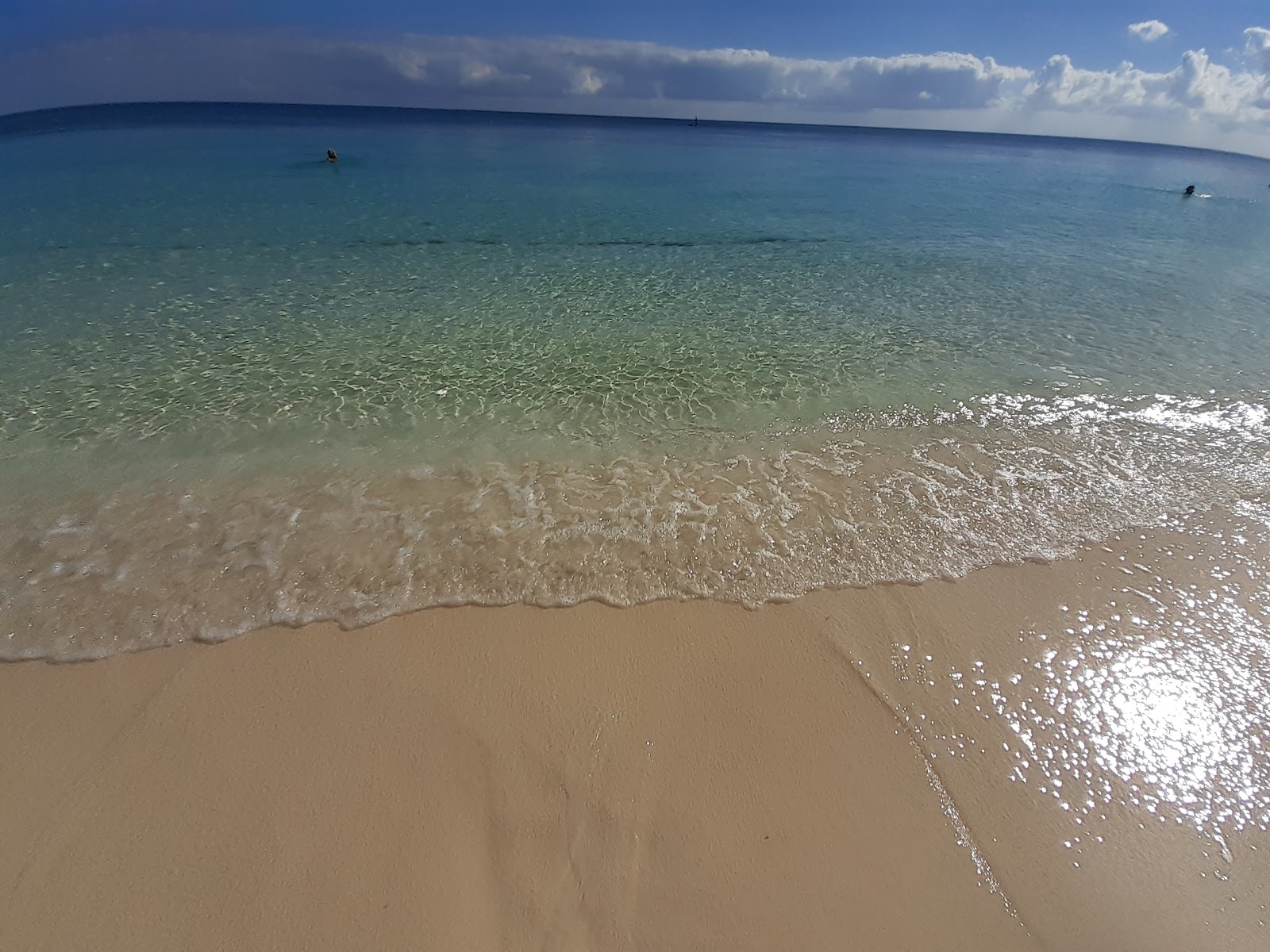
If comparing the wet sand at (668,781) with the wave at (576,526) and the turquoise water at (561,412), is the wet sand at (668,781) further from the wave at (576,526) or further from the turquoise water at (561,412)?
the turquoise water at (561,412)

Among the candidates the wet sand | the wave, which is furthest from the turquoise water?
the wet sand

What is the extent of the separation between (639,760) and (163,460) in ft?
20.6

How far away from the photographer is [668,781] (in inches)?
140

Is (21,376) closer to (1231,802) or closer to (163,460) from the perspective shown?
(163,460)

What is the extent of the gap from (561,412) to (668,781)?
5.04 metres

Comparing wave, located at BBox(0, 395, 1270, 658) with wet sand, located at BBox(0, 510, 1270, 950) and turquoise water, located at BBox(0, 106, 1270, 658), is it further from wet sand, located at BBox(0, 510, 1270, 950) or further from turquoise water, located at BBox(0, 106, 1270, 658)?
A: wet sand, located at BBox(0, 510, 1270, 950)

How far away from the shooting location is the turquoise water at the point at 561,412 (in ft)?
16.8

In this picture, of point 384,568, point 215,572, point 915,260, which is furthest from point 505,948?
point 915,260

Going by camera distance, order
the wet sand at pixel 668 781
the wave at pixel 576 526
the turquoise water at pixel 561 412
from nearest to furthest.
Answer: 1. the wet sand at pixel 668 781
2. the wave at pixel 576 526
3. the turquoise water at pixel 561 412

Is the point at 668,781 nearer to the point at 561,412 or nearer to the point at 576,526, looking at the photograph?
the point at 576,526

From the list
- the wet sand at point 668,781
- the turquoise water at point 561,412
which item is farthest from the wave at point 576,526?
the wet sand at point 668,781

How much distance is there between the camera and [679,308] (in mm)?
11594

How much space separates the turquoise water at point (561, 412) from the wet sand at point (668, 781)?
56 cm

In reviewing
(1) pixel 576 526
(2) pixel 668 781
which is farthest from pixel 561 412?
(2) pixel 668 781
